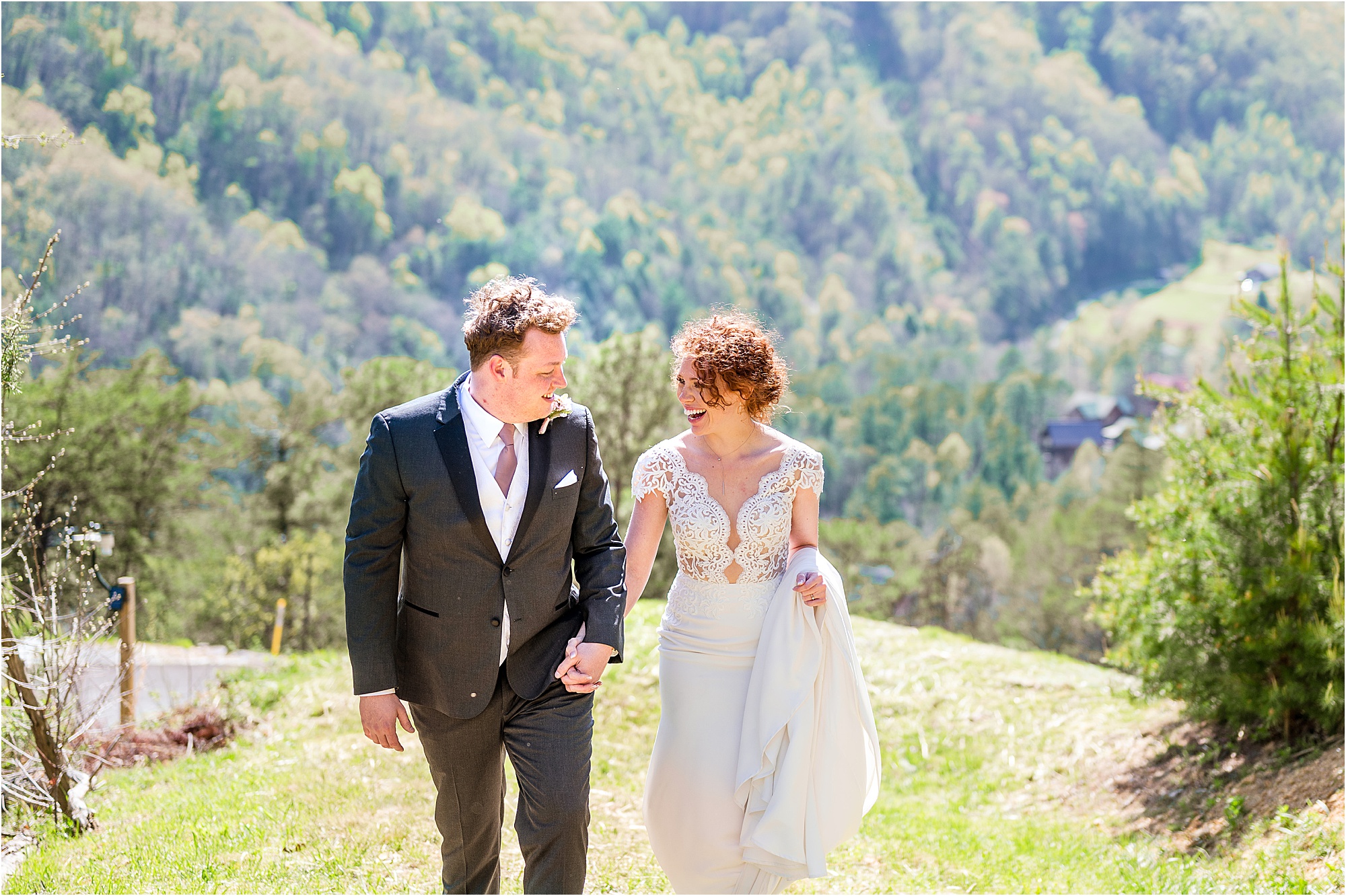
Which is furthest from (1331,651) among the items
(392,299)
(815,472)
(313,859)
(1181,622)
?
(392,299)

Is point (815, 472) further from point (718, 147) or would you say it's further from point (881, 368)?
point (718, 147)

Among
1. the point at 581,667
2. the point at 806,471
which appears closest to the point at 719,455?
the point at 806,471

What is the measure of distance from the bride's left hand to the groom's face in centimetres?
112

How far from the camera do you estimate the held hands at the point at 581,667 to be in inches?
107

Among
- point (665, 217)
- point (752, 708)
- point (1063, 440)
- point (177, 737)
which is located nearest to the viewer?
point (752, 708)

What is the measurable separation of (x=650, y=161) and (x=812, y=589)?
280 ft

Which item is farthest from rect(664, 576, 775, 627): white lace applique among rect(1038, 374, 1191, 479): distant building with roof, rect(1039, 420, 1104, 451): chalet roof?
rect(1039, 420, 1104, 451): chalet roof

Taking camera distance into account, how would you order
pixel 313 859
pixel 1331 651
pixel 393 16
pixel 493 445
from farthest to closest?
pixel 393 16 → pixel 1331 651 → pixel 313 859 → pixel 493 445

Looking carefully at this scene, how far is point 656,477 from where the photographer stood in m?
3.55

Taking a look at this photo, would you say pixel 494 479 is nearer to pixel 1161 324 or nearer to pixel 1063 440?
pixel 1063 440

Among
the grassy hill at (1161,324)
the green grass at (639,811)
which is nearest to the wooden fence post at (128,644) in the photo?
the green grass at (639,811)

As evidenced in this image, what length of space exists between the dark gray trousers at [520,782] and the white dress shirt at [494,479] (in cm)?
19

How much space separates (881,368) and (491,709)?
68.2 m

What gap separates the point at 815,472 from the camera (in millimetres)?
3523
